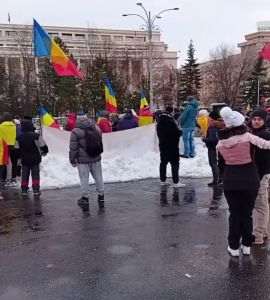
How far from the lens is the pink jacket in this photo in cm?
576

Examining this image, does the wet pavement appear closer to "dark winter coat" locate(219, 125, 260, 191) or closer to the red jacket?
"dark winter coat" locate(219, 125, 260, 191)

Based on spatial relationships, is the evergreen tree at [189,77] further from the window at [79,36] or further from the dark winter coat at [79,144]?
the dark winter coat at [79,144]

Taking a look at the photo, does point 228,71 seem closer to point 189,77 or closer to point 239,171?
point 189,77

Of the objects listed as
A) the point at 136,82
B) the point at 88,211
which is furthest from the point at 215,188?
the point at 136,82

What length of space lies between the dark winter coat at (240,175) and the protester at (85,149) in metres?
3.71

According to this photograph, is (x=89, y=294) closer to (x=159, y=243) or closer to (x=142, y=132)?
(x=159, y=243)

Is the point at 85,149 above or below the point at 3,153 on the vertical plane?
above

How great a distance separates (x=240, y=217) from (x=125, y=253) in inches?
57.3

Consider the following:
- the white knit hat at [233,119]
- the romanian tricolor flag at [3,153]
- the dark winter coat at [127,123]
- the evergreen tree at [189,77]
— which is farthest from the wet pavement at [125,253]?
the evergreen tree at [189,77]

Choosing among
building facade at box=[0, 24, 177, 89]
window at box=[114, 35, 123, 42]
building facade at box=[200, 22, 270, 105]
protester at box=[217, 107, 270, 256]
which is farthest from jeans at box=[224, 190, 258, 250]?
window at box=[114, 35, 123, 42]

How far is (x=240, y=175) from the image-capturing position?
5789 millimetres

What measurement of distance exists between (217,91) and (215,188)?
2895 inches

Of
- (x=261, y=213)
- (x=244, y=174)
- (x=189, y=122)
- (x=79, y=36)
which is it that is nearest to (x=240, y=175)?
(x=244, y=174)

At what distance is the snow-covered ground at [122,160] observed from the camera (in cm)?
1244
